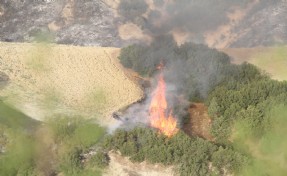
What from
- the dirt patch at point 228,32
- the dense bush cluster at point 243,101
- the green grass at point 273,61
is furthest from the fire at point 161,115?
the dirt patch at point 228,32

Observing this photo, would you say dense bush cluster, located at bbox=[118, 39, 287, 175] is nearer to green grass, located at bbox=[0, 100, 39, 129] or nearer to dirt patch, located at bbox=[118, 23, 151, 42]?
green grass, located at bbox=[0, 100, 39, 129]

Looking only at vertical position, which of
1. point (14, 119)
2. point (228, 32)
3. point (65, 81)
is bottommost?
point (14, 119)

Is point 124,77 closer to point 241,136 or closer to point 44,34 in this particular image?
point 241,136

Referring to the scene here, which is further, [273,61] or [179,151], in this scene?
[273,61]

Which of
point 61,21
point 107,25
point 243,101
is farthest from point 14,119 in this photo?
point 61,21

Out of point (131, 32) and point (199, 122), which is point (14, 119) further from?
point (131, 32)

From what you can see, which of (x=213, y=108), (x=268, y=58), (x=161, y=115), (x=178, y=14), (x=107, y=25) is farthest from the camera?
(x=178, y=14)

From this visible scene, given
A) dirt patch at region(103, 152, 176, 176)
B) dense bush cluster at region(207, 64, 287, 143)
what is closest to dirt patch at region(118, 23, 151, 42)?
dense bush cluster at region(207, 64, 287, 143)

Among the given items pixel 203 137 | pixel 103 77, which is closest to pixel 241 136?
pixel 203 137
